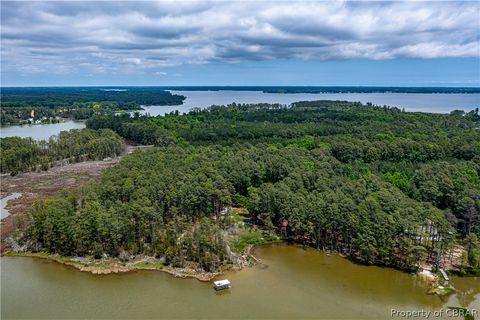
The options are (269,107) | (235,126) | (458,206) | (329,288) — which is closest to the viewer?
(329,288)

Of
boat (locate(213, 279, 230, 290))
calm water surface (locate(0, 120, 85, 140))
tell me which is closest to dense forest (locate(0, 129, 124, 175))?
calm water surface (locate(0, 120, 85, 140))

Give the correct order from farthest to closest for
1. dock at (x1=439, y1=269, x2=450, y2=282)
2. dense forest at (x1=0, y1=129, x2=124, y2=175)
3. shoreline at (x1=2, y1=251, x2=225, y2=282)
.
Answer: dense forest at (x1=0, y1=129, x2=124, y2=175) < shoreline at (x1=2, y1=251, x2=225, y2=282) < dock at (x1=439, y1=269, x2=450, y2=282)

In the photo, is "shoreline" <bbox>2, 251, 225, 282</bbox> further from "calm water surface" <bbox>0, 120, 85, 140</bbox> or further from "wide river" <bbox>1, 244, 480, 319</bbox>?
"calm water surface" <bbox>0, 120, 85, 140</bbox>

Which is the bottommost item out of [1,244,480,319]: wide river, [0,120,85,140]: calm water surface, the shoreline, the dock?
[1,244,480,319]: wide river

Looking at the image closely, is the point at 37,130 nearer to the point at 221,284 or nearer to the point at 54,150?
the point at 54,150

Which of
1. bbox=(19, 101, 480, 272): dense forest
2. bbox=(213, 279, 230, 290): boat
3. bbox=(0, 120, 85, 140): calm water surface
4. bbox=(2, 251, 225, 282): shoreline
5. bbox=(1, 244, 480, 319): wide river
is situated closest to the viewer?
bbox=(1, 244, 480, 319): wide river

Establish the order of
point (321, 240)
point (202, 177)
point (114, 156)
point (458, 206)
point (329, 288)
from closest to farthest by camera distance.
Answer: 1. point (329, 288)
2. point (321, 240)
3. point (458, 206)
4. point (202, 177)
5. point (114, 156)

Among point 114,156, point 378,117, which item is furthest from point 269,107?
point 114,156

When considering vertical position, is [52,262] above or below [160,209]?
below

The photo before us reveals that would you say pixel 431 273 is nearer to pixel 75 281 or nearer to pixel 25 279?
pixel 75 281
